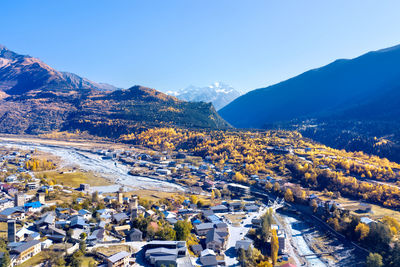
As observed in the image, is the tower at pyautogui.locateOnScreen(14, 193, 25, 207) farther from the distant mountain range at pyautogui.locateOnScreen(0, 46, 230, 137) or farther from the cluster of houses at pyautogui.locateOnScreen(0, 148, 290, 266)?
the distant mountain range at pyautogui.locateOnScreen(0, 46, 230, 137)

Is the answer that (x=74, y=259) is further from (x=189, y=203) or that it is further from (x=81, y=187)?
(x=81, y=187)

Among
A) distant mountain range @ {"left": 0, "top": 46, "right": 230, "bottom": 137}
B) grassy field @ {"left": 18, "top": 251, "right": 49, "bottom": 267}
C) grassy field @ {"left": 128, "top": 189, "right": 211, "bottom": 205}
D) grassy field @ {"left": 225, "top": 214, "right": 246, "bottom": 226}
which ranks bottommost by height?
grassy field @ {"left": 225, "top": 214, "right": 246, "bottom": 226}

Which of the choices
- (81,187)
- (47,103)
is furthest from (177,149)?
(47,103)

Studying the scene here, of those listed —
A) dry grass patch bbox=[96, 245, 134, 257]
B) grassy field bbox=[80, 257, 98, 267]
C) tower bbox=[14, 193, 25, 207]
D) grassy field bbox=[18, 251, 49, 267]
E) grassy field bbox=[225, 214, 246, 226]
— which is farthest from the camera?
grassy field bbox=[225, 214, 246, 226]

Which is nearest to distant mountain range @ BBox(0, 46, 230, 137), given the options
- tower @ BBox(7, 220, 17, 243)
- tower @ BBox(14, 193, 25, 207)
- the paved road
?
the paved road

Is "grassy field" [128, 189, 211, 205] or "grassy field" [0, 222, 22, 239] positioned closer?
"grassy field" [0, 222, 22, 239]

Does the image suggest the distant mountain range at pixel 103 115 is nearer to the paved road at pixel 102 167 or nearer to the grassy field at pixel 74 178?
the paved road at pixel 102 167

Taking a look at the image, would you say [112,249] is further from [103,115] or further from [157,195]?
[103,115]

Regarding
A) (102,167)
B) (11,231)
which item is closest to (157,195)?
(11,231)

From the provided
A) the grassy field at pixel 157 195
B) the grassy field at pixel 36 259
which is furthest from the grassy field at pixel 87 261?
the grassy field at pixel 157 195
